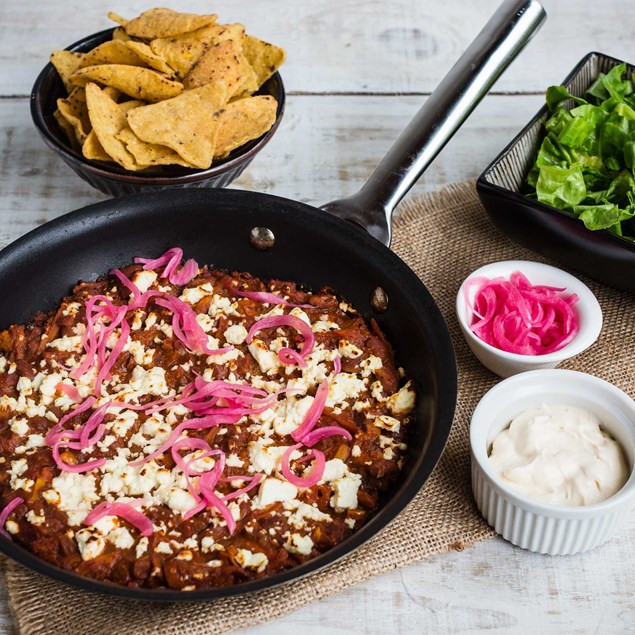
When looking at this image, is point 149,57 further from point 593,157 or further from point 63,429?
point 593,157

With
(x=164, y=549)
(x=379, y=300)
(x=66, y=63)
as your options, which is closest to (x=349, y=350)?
(x=379, y=300)

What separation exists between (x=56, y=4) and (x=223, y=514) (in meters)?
3.53

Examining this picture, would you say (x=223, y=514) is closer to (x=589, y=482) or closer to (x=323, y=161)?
(x=589, y=482)

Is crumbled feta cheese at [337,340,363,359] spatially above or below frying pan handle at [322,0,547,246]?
below

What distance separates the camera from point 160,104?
3.53 m

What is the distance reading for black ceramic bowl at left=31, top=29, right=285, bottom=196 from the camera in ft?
11.7

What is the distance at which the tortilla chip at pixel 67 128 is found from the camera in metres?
3.72

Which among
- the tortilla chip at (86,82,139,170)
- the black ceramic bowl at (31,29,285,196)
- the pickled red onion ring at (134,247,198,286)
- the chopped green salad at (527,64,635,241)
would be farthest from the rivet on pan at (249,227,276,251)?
the chopped green salad at (527,64,635,241)

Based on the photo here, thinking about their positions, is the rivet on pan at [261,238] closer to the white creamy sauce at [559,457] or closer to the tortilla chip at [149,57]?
the tortilla chip at [149,57]

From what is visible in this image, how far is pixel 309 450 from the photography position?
288 cm

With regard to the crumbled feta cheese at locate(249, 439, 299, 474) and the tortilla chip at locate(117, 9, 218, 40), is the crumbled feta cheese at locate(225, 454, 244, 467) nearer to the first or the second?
the crumbled feta cheese at locate(249, 439, 299, 474)

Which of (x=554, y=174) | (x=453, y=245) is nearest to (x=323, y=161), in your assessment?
(x=453, y=245)

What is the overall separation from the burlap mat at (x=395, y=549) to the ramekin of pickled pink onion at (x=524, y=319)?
0.62 ft

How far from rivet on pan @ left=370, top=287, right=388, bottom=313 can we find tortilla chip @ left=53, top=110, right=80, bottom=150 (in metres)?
1.41
